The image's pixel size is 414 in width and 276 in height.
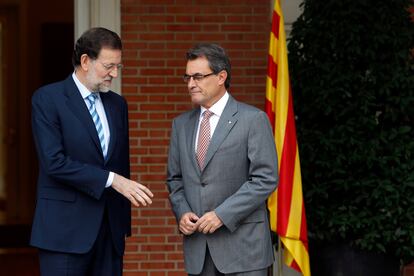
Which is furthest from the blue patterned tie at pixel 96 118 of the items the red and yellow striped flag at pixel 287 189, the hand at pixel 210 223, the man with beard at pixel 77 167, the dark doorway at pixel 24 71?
the dark doorway at pixel 24 71

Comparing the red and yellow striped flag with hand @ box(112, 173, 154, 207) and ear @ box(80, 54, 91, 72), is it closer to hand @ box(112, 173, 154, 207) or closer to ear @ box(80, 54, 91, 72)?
hand @ box(112, 173, 154, 207)

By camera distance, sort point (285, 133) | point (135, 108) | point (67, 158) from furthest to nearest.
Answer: point (135, 108) → point (285, 133) → point (67, 158)

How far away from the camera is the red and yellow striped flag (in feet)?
19.0

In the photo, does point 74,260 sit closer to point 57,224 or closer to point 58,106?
point 57,224

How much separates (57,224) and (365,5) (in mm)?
2462

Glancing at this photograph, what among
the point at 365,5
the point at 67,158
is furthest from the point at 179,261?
the point at 67,158

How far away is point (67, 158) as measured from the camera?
4402 mm

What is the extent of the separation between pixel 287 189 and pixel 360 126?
1.91ft

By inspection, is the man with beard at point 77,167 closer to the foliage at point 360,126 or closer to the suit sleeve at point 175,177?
the suit sleeve at point 175,177

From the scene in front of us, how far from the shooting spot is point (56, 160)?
14.3 feet

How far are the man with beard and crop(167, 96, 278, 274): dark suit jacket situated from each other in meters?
0.29

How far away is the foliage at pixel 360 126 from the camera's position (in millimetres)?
5801

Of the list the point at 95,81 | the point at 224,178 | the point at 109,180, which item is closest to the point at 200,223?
the point at 224,178

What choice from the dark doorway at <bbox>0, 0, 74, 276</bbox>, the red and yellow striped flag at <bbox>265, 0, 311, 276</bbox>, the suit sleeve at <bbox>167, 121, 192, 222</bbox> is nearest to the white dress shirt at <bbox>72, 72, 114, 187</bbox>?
the suit sleeve at <bbox>167, 121, 192, 222</bbox>
